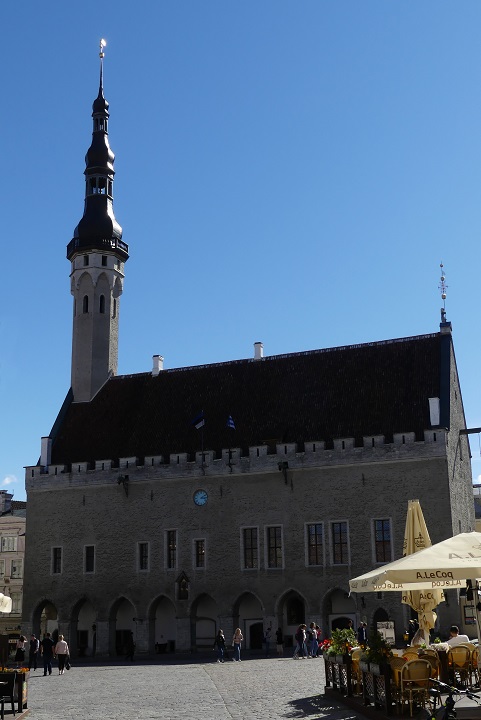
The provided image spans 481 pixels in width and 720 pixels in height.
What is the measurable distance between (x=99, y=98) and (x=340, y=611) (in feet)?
94.9

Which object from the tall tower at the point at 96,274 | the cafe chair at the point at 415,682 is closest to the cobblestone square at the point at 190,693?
the cafe chair at the point at 415,682

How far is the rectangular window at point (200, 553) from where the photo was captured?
36594 millimetres

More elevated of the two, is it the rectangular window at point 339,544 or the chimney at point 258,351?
the chimney at point 258,351

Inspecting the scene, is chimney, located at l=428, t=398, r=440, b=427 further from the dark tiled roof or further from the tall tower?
the tall tower

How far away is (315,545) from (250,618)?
414cm

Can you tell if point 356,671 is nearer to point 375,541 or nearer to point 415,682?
point 415,682

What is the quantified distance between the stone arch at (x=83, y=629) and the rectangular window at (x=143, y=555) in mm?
2742

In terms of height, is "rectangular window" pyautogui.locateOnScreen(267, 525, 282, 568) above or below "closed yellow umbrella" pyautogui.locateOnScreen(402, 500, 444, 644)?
above

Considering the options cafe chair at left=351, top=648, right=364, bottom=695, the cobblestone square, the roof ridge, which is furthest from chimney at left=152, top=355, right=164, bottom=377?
cafe chair at left=351, top=648, right=364, bottom=695

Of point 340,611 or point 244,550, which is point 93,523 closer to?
point 244,550

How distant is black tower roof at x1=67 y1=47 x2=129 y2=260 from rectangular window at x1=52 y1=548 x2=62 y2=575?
48.7ft

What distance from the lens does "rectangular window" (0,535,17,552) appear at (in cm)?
5225

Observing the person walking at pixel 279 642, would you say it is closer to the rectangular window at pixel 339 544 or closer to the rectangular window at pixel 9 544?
the rectangular window at pixel 339 544

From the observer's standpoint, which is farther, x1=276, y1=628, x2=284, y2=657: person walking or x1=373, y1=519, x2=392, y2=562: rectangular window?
x1=373, y1=519, x2=392, y2=562: rectangular window
